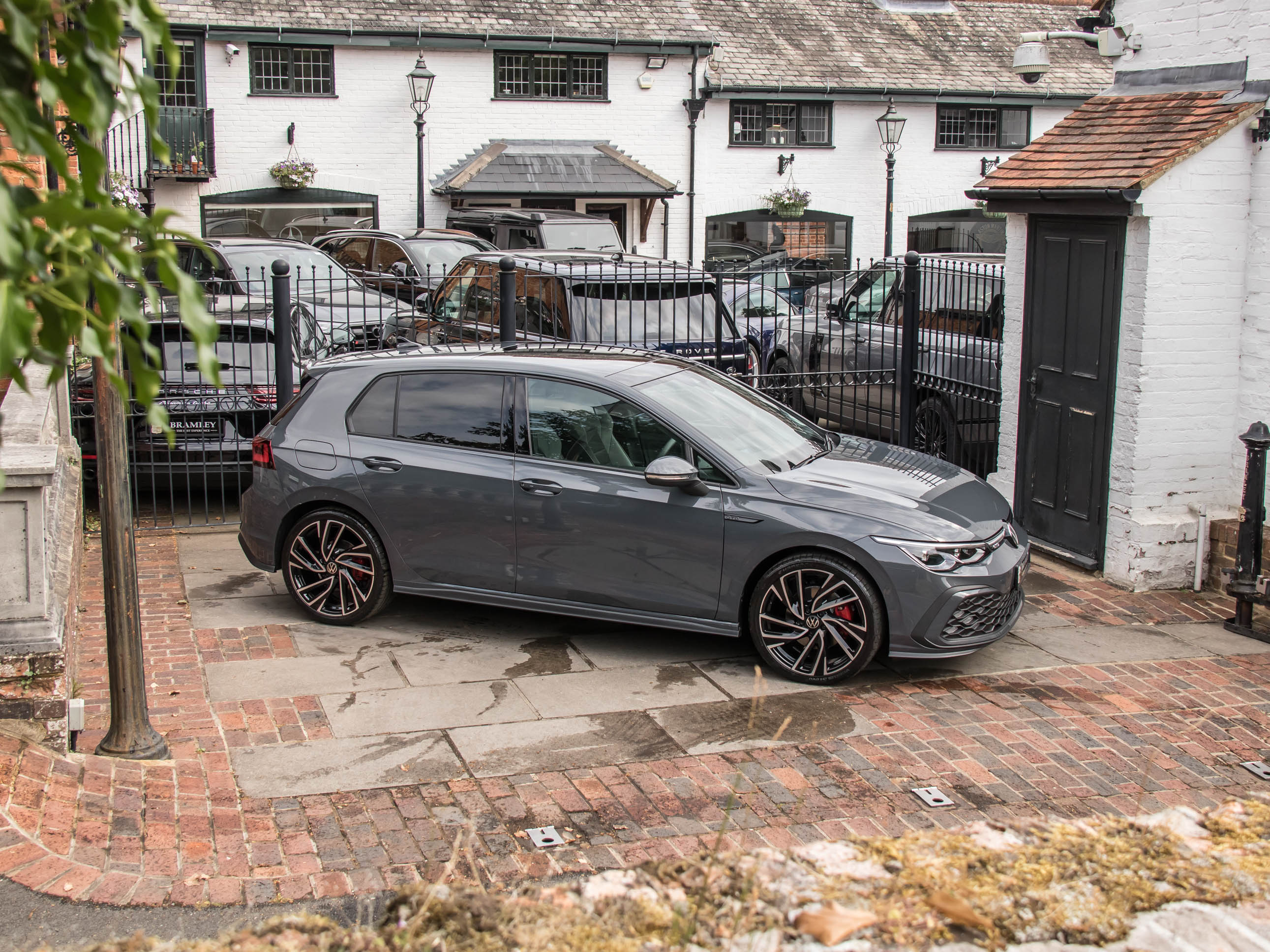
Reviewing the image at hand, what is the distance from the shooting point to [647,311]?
11539 mm

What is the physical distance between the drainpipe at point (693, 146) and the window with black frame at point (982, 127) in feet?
18.7

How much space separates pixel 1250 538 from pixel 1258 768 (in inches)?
96.7

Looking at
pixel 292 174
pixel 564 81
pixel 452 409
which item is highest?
pixel 564 81

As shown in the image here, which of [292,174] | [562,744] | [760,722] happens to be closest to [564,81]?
[292,174]

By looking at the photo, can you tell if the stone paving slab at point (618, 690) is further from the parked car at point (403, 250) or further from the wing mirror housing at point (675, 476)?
the parked car at point (403, 250)

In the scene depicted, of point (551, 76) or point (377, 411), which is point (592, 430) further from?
point (551, 76)

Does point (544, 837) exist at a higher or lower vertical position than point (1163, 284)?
lower

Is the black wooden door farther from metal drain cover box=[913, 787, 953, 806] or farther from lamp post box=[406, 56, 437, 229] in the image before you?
lamp post box=[406, 56, 437, 229]

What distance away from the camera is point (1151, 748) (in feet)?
19.5

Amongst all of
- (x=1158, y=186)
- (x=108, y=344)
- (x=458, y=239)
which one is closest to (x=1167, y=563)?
(x=1158, y=186)

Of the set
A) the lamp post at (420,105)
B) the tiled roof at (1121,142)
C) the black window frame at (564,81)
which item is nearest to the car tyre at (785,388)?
the tiled roof at (1121,142)

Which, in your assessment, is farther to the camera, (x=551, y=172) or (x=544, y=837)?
(x=551, y=172)

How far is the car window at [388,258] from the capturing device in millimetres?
17844

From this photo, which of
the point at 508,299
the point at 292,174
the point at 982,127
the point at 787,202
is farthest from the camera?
the point at 982,127
